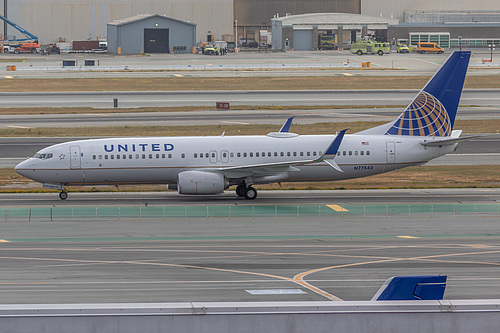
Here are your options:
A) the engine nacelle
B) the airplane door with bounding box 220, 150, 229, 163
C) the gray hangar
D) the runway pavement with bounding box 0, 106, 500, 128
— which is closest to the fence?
the engine nacelle

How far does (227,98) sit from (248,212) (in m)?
63.2

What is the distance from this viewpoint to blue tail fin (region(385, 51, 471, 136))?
53381mm

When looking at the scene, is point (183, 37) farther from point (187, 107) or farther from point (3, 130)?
point (3, 130)

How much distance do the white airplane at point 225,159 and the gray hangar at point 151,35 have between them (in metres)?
139

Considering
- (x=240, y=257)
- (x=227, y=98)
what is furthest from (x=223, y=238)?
(x=227, y=98)

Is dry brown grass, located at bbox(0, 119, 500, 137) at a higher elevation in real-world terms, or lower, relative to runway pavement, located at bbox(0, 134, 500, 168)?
higher

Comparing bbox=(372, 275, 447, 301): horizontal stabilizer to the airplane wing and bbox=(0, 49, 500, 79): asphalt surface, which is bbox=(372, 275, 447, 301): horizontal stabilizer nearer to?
the airplane wing

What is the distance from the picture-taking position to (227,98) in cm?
10931

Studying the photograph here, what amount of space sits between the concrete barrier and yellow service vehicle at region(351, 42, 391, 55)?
566ft

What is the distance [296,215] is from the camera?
46.2m

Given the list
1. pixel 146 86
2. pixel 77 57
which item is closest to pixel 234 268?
pixel 146 86

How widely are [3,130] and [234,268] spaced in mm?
55967

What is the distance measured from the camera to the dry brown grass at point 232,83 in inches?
4791

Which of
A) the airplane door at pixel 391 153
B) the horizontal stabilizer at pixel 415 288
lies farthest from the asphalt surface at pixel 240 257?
the horizontal stabilizer at pixel 415 288
